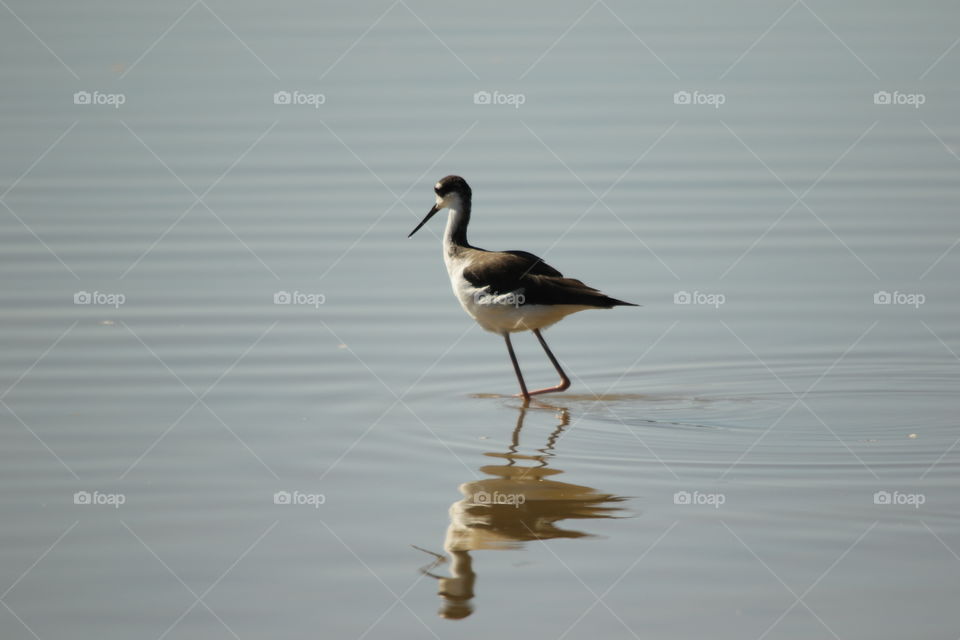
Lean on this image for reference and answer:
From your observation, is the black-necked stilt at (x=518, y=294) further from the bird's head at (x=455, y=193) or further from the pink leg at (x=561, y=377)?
the bird's head at (x=455, y=193)

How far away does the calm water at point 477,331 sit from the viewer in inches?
273

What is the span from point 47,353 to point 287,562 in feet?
14.0

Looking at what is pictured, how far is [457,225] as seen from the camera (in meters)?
11.3

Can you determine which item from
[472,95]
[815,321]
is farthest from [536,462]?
[472,95]

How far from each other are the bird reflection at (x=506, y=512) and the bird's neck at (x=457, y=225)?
109 inches

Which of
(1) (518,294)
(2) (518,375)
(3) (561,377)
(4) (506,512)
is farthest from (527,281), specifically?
(4) (506,512)

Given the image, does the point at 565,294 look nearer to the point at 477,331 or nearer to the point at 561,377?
the point at 561,377

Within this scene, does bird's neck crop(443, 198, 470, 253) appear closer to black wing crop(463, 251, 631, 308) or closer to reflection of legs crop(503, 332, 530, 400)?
black wing crop(463, 251, 631, 308)

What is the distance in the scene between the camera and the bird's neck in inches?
443

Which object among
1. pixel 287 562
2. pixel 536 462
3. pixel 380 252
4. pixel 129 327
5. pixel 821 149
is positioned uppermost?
pixel 821 149

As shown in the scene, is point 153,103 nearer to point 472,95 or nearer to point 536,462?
point 472,95

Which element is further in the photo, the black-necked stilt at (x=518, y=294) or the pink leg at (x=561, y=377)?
the pink leg at (x=561, y=377)

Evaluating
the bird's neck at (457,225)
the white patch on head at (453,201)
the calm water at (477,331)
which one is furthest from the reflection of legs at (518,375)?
the white patch on head at (453,201)

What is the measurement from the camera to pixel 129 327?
11.3 metres
